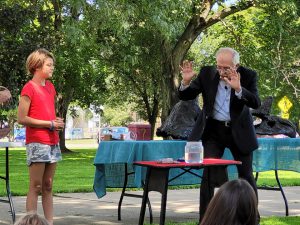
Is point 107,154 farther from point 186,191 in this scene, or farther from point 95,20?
point 95,20

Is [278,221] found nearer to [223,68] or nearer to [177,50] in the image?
[223,68]

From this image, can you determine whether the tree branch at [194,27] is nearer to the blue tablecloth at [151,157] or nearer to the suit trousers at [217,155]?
the blue tablecloth at [151,157]

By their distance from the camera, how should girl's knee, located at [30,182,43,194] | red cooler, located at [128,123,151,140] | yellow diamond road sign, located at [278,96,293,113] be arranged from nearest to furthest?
1. girl's knee, located at [30,182,43,194]
2. yellow diamond road sign, located at [278,96,293,113]
3. red cooler, located at [128,123,151,140]

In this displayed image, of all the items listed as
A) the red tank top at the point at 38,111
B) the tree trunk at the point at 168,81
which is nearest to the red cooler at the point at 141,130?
the tree trunk at the point at 168,81

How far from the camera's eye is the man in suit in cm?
729

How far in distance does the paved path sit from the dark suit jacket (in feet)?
5.40

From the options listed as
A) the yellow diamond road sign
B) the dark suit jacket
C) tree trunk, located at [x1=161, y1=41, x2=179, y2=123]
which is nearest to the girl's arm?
the dark suit jacket

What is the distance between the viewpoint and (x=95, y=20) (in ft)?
71.5

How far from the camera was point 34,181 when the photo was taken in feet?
22.7

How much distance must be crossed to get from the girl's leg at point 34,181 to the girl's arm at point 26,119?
1.25 feet

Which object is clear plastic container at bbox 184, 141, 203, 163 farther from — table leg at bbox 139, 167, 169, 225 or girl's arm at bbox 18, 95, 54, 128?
girl's arm at bbox 18, 95, 54, 128

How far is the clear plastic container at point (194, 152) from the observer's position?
6.96m

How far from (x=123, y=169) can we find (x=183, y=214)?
38.2 inches

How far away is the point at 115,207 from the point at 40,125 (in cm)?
341
